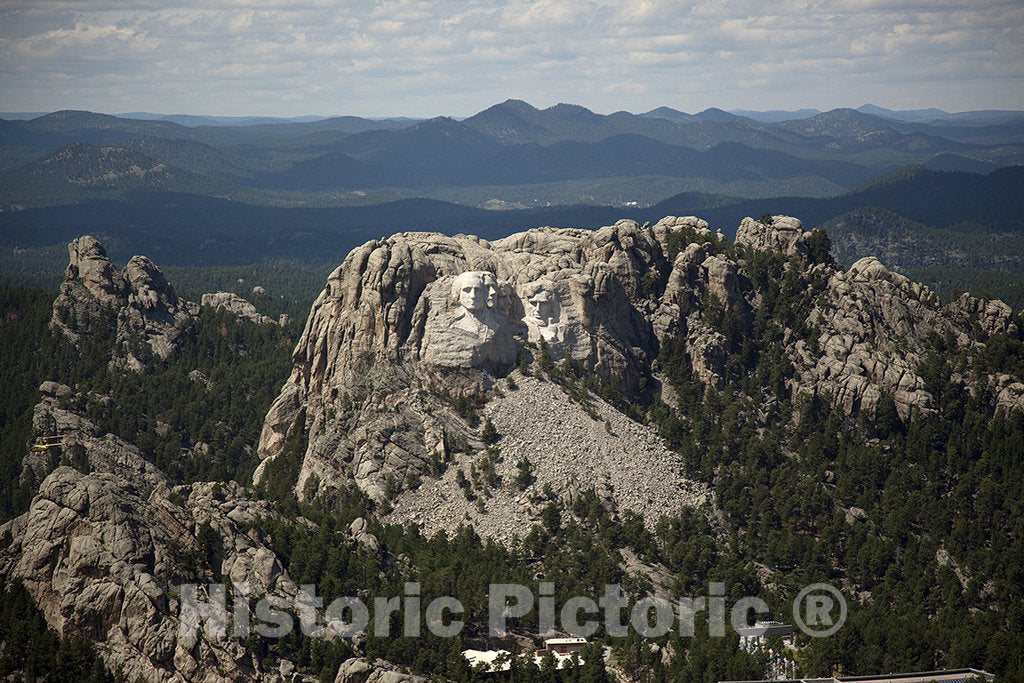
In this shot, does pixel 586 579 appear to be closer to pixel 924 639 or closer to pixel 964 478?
pixel 924 639

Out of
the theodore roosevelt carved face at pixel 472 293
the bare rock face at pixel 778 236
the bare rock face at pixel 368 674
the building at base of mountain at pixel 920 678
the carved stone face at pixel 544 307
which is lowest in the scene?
the building at base of mountain at pixel 920 678

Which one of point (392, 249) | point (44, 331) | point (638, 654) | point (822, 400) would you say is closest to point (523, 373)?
point (392, 249)

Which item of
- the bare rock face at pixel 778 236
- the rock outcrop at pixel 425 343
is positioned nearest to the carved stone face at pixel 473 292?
the rock outcrop at pixel 425 343

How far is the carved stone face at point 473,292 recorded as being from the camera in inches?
5787

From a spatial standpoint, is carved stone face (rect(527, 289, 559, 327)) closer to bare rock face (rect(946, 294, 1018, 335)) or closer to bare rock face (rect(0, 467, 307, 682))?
bare rock face (rect(0, 467, 307, 682))

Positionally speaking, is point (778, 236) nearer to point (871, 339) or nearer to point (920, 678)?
point (871, 339)

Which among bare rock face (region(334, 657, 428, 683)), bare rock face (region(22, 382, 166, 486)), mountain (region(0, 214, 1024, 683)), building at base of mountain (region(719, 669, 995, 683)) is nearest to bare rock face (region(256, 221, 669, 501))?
mountain (region(0, 214, 1024, 683))

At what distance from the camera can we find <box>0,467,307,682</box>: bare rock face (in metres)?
105

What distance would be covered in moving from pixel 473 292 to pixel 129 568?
50.2m

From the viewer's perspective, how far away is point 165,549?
111250 millimetres

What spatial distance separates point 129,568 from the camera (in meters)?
108

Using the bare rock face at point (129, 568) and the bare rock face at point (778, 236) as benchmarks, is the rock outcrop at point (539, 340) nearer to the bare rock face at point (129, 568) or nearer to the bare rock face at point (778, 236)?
the bare rock face at point (778, 236)

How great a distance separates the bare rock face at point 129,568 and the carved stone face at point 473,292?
37455mm

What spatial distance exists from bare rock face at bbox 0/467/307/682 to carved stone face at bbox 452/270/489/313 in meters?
37.5
